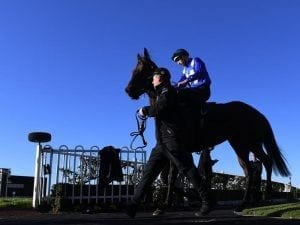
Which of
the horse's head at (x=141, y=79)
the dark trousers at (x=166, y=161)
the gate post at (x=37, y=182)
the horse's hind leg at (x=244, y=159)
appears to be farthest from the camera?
the gate post at (x=37, y=182)

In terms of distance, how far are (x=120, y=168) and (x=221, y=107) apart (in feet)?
15.1

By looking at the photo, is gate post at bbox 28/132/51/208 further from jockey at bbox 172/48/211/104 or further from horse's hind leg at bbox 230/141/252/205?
horse's hind leg at bbox 230/141/252/205

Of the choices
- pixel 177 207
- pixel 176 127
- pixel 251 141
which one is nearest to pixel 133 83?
pixel 176 127

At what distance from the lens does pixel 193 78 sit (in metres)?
7.90

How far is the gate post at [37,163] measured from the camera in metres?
11.3

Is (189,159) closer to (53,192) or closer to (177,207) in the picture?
(177,207)

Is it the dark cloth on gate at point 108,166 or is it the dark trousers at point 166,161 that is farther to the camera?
the dark cloth on gate at point 108,166

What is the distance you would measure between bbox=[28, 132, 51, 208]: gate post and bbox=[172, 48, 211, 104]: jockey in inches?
174

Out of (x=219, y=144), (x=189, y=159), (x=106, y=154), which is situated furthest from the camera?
(x=106, y=154)

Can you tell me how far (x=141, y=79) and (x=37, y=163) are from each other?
15.7 ft

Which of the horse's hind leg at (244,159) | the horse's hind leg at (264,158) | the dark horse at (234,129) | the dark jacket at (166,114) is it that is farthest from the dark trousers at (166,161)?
the horse's hind leg at (264,158)

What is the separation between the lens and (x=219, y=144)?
8.30 m

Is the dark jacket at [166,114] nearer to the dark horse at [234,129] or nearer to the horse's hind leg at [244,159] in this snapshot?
the dark horse at [234,129]

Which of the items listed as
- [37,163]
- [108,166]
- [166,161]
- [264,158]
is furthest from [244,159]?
[37,163]
